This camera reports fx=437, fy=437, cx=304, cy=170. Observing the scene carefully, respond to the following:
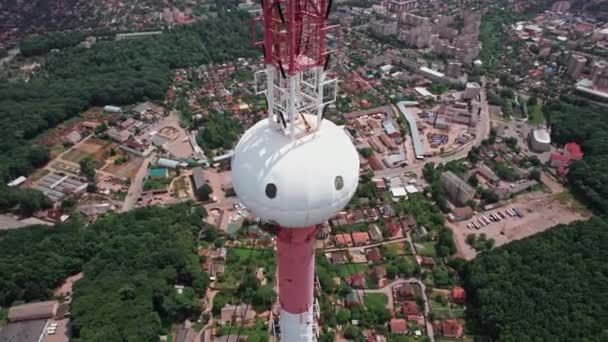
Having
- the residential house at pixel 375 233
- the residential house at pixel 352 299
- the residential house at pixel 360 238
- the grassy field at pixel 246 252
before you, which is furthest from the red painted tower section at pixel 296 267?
the residential house at pixel 375 233

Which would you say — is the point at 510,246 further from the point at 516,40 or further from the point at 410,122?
the point at 516,40

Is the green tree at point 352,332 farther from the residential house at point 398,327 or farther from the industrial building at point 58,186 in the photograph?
the industrial building at point 58,186

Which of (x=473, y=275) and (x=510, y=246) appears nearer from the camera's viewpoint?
(x=473, y=275)

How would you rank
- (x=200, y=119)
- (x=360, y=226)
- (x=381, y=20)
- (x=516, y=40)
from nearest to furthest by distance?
(x=360, y=226) → (x=200, y=119) → (x=516, y=40) → (x=381, y=20)

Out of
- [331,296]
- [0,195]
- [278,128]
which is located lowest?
[331,296]

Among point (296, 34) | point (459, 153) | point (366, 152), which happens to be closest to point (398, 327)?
point (366, 152)

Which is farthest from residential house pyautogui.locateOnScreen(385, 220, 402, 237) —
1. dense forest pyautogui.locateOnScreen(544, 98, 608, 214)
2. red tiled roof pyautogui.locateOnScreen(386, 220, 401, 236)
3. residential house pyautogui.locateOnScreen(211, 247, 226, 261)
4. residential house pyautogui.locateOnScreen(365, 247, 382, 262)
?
dense forest pyautogui.locateOnScreen(544, 98, 608, 214)

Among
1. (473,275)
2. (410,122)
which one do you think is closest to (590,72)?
(410,122)
